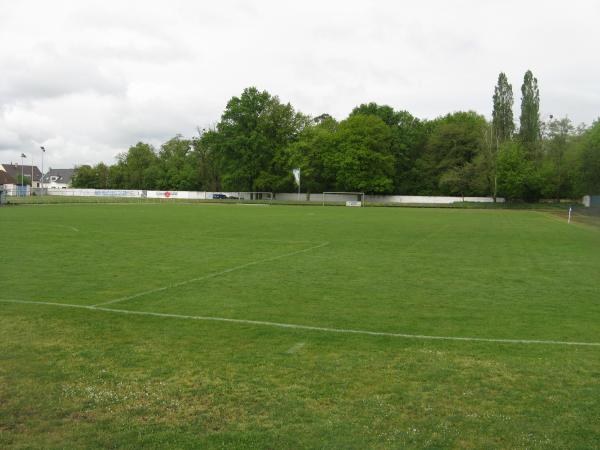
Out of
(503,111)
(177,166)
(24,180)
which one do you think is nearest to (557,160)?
(503,111)

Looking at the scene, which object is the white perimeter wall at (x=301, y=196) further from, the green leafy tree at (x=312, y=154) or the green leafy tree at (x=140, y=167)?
the green leafy tree at (x=140, y=167)

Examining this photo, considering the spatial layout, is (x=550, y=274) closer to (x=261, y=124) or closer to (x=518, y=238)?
(x=518, y=238)

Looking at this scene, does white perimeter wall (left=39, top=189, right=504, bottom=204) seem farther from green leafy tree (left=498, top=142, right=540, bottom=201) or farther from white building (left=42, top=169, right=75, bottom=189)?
white building (left=42, top=169, right=75, bottom=189)

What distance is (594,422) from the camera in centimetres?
497

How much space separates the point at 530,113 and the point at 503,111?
4.57 m

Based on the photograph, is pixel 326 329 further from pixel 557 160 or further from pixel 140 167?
pixel 140 167

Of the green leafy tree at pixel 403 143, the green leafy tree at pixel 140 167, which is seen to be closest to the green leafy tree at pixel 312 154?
the green leafy tree at pixel 403 143

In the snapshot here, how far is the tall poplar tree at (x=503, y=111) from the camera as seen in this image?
8497cm

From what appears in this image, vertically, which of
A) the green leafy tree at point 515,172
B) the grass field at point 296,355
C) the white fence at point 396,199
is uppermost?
the green leafy tree at point 515,172

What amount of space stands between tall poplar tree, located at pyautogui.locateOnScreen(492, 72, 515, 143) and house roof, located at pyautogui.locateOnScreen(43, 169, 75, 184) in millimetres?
131108

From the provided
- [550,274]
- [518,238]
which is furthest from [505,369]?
[518,238]

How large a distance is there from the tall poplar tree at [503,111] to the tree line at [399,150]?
0.15 meters

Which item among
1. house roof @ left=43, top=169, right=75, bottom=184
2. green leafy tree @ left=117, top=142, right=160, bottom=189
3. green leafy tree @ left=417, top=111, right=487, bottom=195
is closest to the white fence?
green leafy tree @ left=417, top=111, right=487, bottom=195

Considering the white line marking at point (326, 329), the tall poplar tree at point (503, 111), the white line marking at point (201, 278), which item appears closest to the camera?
the white line marking at point (326, 329)
